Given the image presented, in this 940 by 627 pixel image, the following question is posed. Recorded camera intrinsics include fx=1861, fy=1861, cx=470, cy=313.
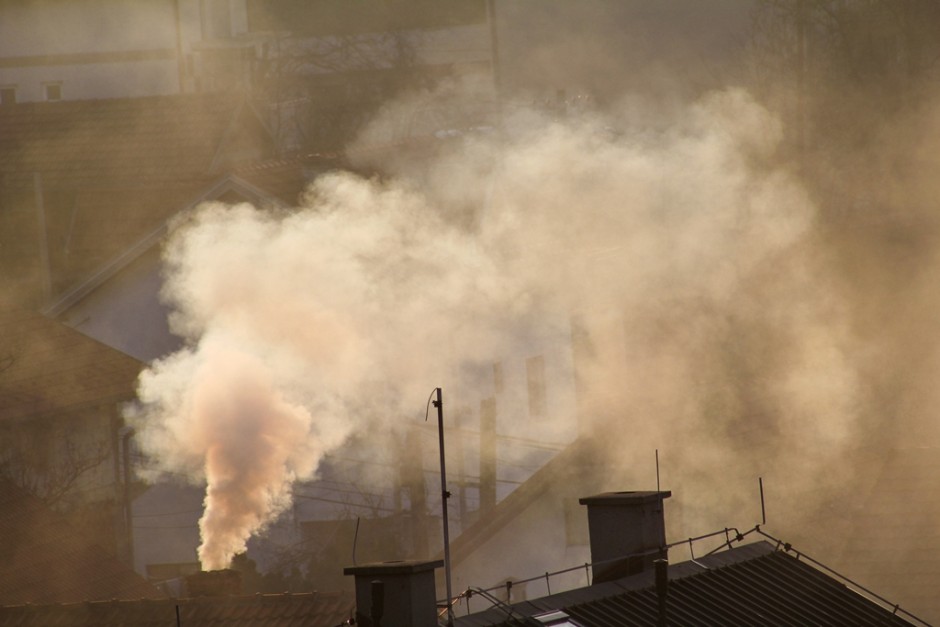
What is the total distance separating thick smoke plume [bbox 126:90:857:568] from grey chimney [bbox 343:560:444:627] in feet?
61.3

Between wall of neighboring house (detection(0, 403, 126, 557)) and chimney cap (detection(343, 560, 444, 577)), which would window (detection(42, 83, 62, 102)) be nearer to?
wall of neighboring house (detection(0, 403, 126, 557))

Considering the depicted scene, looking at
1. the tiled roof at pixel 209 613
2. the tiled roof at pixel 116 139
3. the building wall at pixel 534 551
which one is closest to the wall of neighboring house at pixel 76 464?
the building wall at pixel 534 551

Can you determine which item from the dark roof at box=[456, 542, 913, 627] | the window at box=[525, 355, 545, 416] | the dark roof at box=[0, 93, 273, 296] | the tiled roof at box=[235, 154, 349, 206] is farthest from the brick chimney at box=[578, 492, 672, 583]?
the dark roof at box=[0, 93, 273, 296]

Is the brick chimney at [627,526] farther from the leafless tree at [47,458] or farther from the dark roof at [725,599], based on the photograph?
the leafless tree at [47,458]

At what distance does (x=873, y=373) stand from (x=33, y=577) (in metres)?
16.8

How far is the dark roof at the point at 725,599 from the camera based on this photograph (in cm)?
1448

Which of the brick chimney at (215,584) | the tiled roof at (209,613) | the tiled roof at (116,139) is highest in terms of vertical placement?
the tiled roof at (116,139)

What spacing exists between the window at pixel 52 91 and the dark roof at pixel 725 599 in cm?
3851

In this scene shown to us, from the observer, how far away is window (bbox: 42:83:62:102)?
5300 centimetres

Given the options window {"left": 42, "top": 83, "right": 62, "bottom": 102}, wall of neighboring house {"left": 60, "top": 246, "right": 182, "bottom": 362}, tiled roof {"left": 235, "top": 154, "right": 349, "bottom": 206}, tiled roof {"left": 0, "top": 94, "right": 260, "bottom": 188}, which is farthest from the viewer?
window {"left": 42, "top": 83, "right": 62, "bottom": 102}

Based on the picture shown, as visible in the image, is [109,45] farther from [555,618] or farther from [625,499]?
[555,618]

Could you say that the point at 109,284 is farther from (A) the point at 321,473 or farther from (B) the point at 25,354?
(A) the point at 321,473

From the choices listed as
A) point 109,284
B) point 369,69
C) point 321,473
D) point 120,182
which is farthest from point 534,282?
point 369,69

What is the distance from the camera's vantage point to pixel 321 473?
3584 cm
